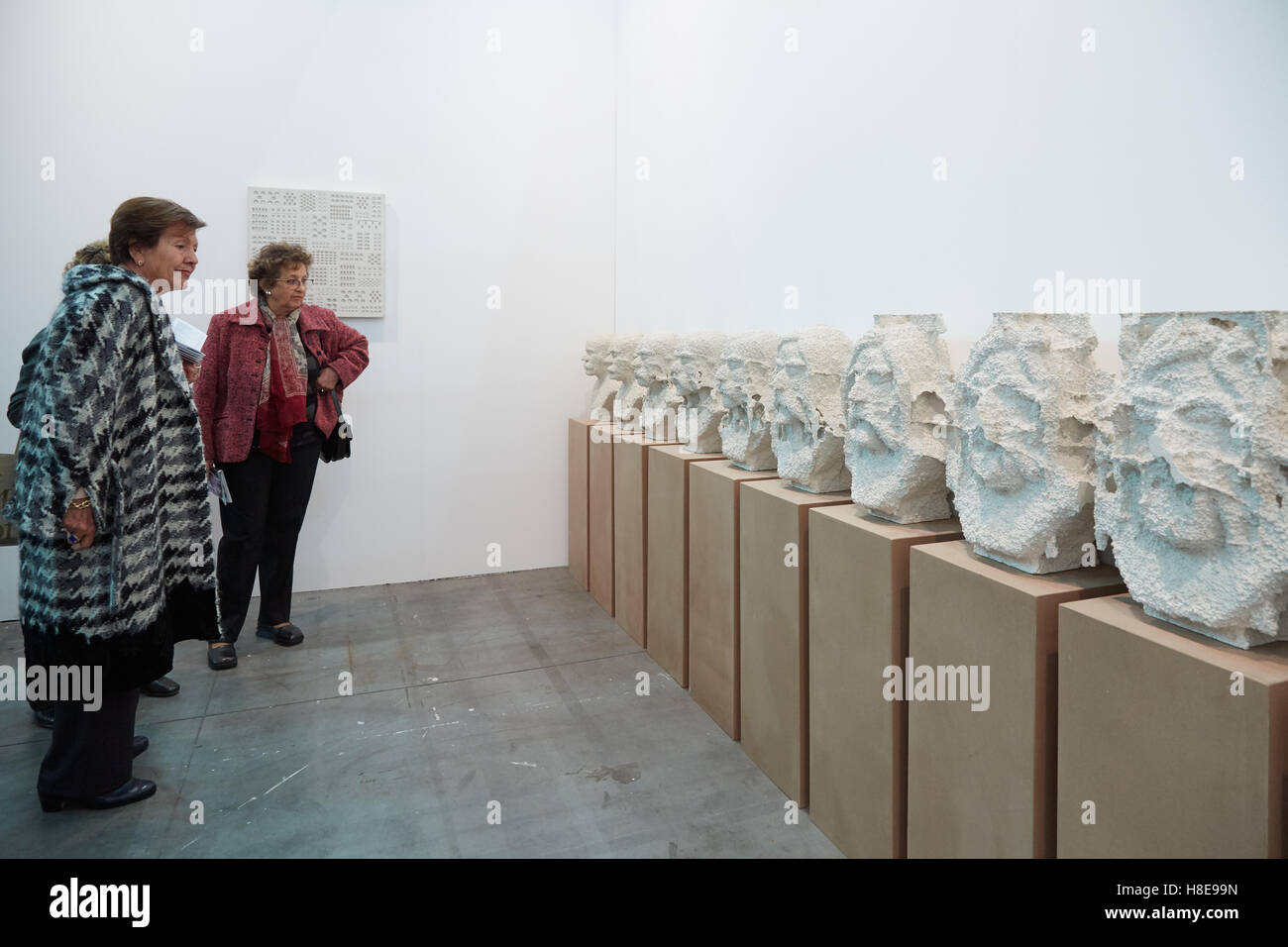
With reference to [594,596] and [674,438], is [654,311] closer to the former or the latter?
[674,438]

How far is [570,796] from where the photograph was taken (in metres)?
2.33

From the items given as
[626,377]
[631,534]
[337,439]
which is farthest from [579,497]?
[337,439]

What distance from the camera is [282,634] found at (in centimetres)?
359

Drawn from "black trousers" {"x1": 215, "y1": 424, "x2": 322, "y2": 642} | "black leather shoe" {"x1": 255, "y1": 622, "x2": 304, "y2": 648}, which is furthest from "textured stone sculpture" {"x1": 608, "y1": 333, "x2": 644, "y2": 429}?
Answer: "black leather shoe" {"x1": 255, "y1": 622, "x2": 304, "y2": 648}

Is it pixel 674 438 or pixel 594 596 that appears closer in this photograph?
pixel 674 438

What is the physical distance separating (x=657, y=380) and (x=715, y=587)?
110 centimetres

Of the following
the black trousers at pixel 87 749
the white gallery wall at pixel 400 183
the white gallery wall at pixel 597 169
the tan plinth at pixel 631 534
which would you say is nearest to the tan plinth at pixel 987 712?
the white gallery wall at pixel 597 169

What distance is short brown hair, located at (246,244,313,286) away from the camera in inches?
128

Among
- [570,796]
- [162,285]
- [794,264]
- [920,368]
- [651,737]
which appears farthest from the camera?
[162,285]

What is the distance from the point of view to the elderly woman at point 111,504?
77.7 inches

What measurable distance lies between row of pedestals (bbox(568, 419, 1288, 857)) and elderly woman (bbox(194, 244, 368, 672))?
1598mm

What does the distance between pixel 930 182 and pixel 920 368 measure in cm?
81

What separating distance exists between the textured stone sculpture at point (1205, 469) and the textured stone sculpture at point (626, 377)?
2.52 m

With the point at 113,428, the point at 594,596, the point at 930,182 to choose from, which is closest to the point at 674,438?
the point at 594,596
